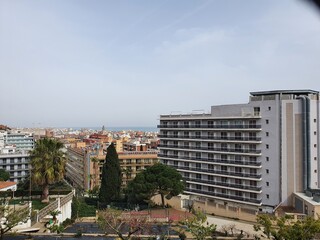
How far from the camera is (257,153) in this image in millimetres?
33375

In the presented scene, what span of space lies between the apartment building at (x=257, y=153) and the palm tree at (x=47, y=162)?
53.0 ft

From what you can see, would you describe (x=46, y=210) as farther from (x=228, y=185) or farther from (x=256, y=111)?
(x=256, y=111)

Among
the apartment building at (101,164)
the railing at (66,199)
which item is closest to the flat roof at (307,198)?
the railing at (66,199)

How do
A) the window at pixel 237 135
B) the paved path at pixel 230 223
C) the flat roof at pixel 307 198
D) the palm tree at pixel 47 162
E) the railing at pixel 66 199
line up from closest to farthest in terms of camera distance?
the palm tree at pixel 47 162 < the railing at pixel 66 199 < the flat roof at pixel 307 198 < the paved path at pixel 230 223 < the window at pixel 237 135

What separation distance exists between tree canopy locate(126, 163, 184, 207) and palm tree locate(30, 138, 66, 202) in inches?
351

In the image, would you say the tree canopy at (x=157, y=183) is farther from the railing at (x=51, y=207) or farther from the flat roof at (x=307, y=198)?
the flat roof at (x=307, y=198)

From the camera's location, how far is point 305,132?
1251 inches

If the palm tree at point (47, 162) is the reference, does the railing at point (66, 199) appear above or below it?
below

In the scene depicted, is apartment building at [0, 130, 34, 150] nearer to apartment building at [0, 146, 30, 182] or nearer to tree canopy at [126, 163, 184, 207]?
apartment building at [0, 146, 30, 182]

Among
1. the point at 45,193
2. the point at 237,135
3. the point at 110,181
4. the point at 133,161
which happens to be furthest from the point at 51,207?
the point at 133,161

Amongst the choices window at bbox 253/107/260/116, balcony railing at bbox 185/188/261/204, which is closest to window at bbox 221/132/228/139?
window at bbox 253/107/260/116

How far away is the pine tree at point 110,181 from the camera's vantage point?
35.8 metres

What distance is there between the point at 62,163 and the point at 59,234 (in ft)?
20.2

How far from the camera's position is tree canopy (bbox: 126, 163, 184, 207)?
111ft
